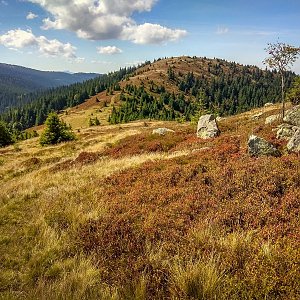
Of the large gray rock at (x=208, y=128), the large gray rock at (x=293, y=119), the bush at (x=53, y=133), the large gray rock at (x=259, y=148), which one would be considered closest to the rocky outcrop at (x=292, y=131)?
the large gray rock at (x=293, y=119)

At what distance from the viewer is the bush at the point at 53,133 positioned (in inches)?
1844

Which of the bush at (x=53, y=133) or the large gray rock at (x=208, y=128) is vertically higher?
the large gray rock at (x=208, y=128)

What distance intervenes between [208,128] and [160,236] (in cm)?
2190

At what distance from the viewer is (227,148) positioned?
16234 mm

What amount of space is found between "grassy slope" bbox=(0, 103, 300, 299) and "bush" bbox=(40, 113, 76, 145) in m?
36.5

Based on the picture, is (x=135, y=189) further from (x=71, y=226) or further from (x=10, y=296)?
(x=10, y=296)

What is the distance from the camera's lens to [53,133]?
1875 inches

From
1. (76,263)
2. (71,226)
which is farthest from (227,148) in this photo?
(76,263)

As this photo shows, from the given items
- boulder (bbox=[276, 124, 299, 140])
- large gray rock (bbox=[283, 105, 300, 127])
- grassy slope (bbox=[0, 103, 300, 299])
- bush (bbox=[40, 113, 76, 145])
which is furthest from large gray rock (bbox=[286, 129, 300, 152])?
bush (bbox=[40, 113, 76, 145])

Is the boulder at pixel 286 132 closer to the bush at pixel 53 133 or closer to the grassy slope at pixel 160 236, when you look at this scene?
the grassy slope at pixel 160 236

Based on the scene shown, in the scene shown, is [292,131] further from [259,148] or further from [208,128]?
[208,128]

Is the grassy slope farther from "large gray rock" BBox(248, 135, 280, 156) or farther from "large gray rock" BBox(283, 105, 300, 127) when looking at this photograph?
"large gray rock" BBox(283, 105, 300, 127)

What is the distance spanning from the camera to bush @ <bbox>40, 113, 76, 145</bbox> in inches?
1844

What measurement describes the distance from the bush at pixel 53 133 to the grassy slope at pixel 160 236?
120ft
